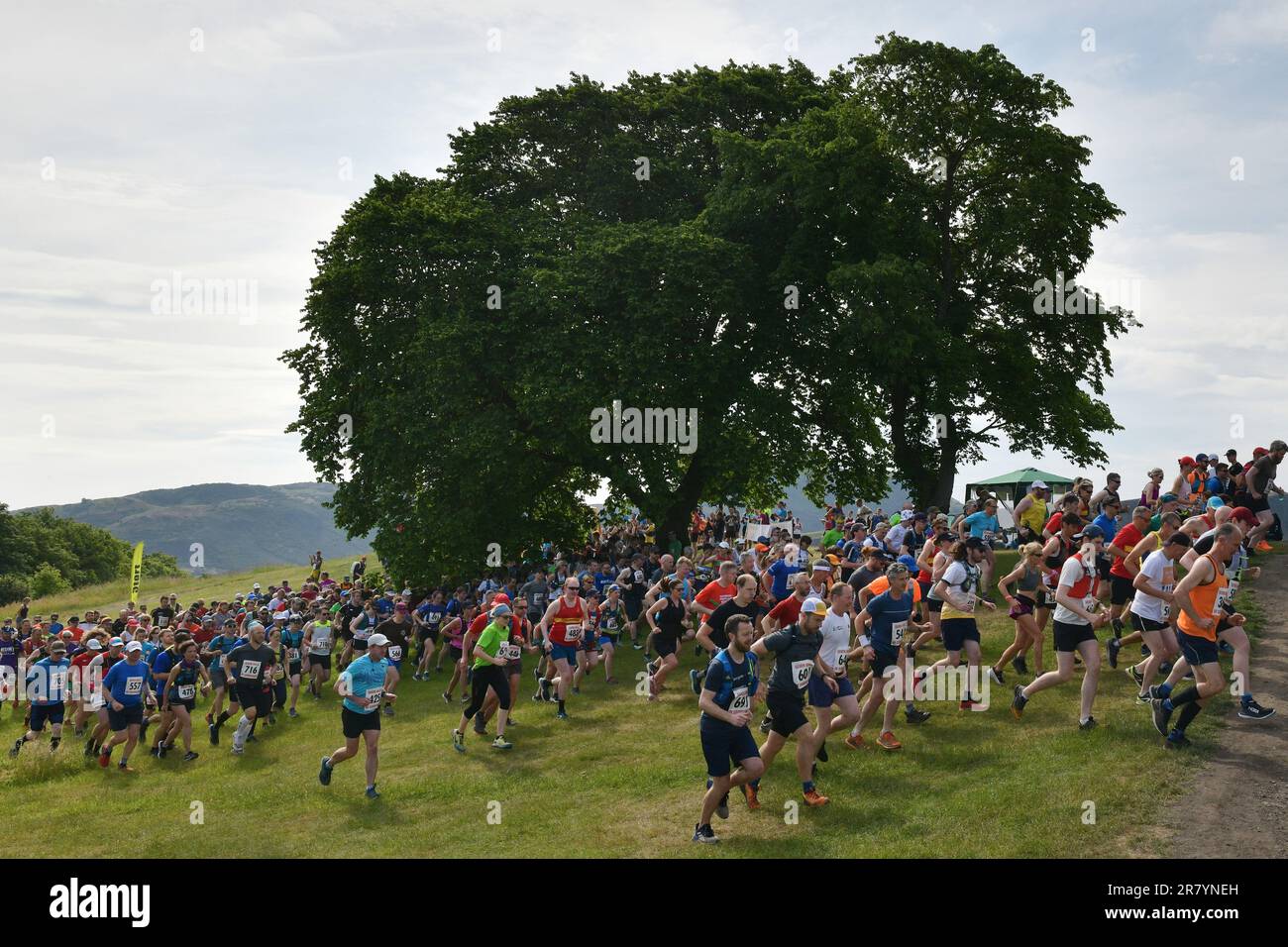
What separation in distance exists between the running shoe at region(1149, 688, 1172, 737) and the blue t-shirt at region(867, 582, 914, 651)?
2.92 metres

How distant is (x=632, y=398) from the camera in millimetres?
28156

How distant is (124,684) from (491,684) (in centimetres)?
689

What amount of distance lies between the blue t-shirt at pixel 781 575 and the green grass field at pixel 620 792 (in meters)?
2.51

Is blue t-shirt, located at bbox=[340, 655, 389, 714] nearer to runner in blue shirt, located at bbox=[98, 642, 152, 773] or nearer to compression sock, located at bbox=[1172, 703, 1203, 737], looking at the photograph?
runner in blue shirt, located at bbox=[98, 642, 152, 773]

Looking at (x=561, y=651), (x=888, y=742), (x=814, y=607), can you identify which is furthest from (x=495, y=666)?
(x=814, y=607)

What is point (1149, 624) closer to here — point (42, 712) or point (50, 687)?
point (50, 687)

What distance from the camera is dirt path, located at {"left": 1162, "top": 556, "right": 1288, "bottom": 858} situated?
9.05 m

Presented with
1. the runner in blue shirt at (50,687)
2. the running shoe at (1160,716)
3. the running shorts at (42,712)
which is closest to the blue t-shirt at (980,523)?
the running shoe at (1160,716)

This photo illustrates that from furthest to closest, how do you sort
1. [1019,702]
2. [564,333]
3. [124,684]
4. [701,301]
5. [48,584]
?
[48,584], [701,301], [564,333], [124,684], [1019,702]

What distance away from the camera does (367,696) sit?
47.4ft

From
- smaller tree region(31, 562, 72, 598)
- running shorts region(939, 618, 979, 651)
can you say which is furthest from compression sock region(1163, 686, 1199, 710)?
smaller tree region(31, 562, 72, 598)

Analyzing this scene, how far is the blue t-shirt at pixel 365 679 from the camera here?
14.4 m
